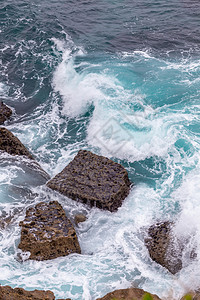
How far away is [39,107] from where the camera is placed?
1677cm

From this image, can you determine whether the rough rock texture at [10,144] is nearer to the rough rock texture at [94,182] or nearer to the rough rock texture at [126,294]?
the rough rock texture at [94,182]

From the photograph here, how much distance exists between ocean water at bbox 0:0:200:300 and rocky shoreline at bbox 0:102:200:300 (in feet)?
0.75

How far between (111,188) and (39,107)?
718cm

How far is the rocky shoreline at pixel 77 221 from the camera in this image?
922 centimetres

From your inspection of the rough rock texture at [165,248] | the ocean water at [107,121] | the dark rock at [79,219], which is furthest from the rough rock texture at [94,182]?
the rough rock texture at [165,248]

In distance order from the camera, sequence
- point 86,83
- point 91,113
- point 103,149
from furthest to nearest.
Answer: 1. point 86,83
2. point 91,113
3. point 103,149

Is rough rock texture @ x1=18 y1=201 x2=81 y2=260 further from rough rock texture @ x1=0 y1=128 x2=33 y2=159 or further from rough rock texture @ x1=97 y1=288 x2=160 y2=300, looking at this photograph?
rough rock texture @ x1=0 y1=128 x2=33 y2=159

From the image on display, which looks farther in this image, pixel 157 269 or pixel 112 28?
pixel 112 28

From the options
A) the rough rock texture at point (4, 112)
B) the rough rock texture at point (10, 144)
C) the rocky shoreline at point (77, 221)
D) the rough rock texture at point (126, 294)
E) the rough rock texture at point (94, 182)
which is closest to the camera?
the rough rock texture at point (126, 294)

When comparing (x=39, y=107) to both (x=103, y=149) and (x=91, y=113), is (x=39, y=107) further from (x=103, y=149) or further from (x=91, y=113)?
(x=103, y=149)

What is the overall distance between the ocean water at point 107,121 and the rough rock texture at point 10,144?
0.32 m

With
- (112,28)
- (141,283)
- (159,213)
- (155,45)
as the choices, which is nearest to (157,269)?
(141,283)

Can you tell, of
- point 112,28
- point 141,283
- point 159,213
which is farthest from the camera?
point 112,28

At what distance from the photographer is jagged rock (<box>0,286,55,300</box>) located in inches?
289
